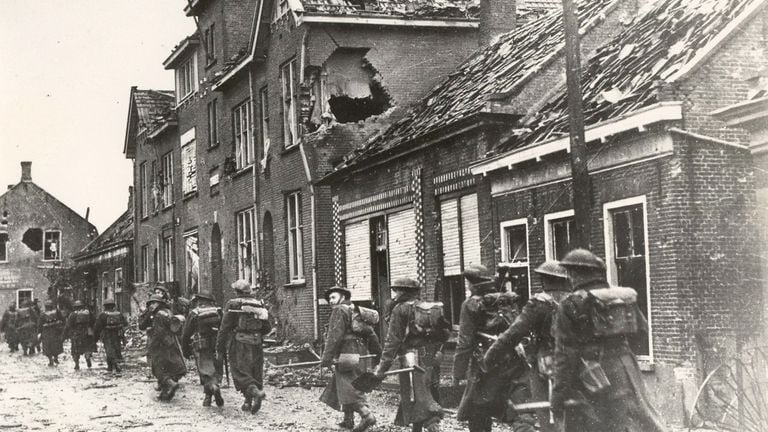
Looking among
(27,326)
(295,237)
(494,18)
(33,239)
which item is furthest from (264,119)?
(33,239)

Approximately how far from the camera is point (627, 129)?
12.8m

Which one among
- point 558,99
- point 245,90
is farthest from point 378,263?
point 245,90

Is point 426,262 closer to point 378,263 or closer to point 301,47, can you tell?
point 378,263

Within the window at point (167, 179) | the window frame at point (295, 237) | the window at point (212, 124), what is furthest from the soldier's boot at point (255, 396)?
the window at point (167, 179)

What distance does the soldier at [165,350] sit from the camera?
52.0ft

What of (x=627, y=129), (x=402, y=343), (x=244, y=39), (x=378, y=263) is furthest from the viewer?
(x=244, y=39)

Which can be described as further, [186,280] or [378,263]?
[186,280]

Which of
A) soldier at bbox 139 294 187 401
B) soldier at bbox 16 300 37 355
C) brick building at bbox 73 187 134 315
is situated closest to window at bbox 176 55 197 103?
soldier at bbox 16 300 37 355

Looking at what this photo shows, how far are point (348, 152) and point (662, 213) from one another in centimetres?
1245

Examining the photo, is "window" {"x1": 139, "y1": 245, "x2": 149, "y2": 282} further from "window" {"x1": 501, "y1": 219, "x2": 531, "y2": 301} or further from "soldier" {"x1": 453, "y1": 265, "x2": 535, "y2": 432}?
"soldier" {"x1": 453, "y1": 265, "x2": 535, "y2": 432}

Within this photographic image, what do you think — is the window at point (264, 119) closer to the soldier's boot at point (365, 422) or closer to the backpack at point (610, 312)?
the soldier's boot at point (365, 422)

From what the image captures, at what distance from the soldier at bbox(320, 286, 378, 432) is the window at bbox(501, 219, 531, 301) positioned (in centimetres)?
446

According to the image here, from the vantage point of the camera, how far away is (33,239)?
57969mm

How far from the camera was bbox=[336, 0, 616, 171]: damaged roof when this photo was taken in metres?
18.2
